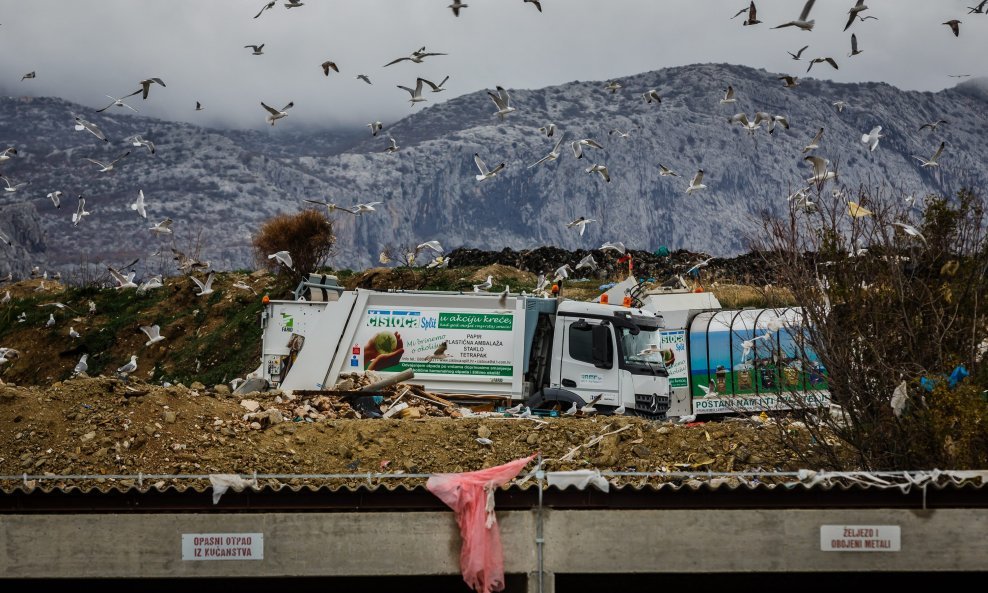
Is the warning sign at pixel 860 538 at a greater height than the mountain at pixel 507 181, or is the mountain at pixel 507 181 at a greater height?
the mountain at pixel 507 181

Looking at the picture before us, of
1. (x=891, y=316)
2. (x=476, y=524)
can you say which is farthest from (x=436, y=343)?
(x=476, y=524)

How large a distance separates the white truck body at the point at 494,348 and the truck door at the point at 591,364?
0.7 inches

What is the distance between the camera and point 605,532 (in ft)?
29.2

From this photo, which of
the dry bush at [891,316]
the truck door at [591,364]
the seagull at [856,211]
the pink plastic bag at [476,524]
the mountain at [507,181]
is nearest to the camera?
the pink plastic bag at [476,524]

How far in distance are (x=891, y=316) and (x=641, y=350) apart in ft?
19.1

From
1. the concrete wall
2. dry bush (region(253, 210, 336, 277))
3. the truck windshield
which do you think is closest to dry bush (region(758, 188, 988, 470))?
the concrete wall

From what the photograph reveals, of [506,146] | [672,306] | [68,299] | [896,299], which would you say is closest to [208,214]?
[506,146]

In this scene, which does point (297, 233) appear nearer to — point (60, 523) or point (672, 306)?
point (672, 306)

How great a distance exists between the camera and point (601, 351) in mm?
17344

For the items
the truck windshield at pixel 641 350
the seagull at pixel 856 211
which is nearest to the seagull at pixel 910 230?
the seagull at pixel 856 211

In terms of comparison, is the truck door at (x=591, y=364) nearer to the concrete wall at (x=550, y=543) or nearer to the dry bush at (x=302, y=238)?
the concrete wall at (x=550, y=543)

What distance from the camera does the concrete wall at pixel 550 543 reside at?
8820 millimetres

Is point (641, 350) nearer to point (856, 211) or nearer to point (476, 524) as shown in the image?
point (856, 211)

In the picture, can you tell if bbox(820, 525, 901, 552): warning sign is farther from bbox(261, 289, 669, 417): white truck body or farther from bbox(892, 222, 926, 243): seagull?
bbox(261, 289, 669, 417): white truck body
